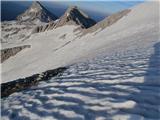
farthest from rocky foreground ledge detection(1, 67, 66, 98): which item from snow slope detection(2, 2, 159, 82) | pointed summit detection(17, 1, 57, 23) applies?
pointed summit detection(17, 1, 57, 23)

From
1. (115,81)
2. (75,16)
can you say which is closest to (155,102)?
(115,81)

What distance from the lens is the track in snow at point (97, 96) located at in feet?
19.0

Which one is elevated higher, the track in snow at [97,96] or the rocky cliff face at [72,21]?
the rocky cliff face at [72,21]

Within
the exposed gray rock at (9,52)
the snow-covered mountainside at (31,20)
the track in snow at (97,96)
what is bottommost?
the track in snow at (97,96)

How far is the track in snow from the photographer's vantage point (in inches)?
227

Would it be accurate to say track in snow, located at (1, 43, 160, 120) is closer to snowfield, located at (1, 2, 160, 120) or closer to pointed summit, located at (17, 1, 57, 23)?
snowfield, located at (1, 2, 160, 120)

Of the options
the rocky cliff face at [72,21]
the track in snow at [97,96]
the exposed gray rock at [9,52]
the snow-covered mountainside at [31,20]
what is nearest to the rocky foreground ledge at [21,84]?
the track in snow at [97,96]

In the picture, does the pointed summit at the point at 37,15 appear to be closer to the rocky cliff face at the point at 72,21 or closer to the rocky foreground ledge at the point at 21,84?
the rocky cliff face at the point at 72,21

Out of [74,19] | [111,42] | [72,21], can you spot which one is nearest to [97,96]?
[111,42]

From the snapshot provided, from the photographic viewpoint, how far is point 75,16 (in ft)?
308

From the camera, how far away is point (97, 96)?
6859 millimetres

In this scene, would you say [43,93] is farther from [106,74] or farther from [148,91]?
[148,91]

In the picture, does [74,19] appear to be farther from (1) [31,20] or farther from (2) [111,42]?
(1) [31,20]

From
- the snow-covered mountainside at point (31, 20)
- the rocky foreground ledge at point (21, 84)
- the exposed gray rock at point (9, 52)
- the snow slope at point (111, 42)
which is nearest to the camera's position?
the rocky foreground ledge at point (21, 84)
